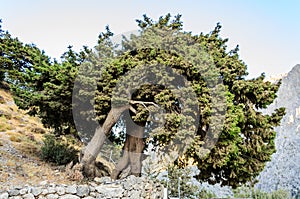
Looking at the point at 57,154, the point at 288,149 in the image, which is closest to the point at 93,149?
the point at 57,154

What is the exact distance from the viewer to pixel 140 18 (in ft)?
32.0

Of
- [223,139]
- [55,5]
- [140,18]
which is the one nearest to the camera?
[223,139]

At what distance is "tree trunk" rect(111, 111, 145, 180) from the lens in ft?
30.2

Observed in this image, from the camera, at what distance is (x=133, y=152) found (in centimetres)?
929

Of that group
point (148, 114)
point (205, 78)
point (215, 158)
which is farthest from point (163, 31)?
point (215, 158)

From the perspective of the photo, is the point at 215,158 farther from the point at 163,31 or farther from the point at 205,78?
the point at 163,31

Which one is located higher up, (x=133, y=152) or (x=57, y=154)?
(x=133, y=152)

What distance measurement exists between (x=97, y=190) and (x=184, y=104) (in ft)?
10.9

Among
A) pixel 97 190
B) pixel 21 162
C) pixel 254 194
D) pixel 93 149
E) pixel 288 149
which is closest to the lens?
pixel 97 190

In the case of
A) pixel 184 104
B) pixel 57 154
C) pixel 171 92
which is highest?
pixel 171 92

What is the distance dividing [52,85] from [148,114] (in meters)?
3.23

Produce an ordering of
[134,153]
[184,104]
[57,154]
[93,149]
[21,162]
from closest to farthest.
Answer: [184,104], [93,149], [21,162], [134,153], [57,154]

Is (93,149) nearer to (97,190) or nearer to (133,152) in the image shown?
(133,152)

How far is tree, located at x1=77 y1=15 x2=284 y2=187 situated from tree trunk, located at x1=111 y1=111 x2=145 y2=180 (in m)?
0.03
